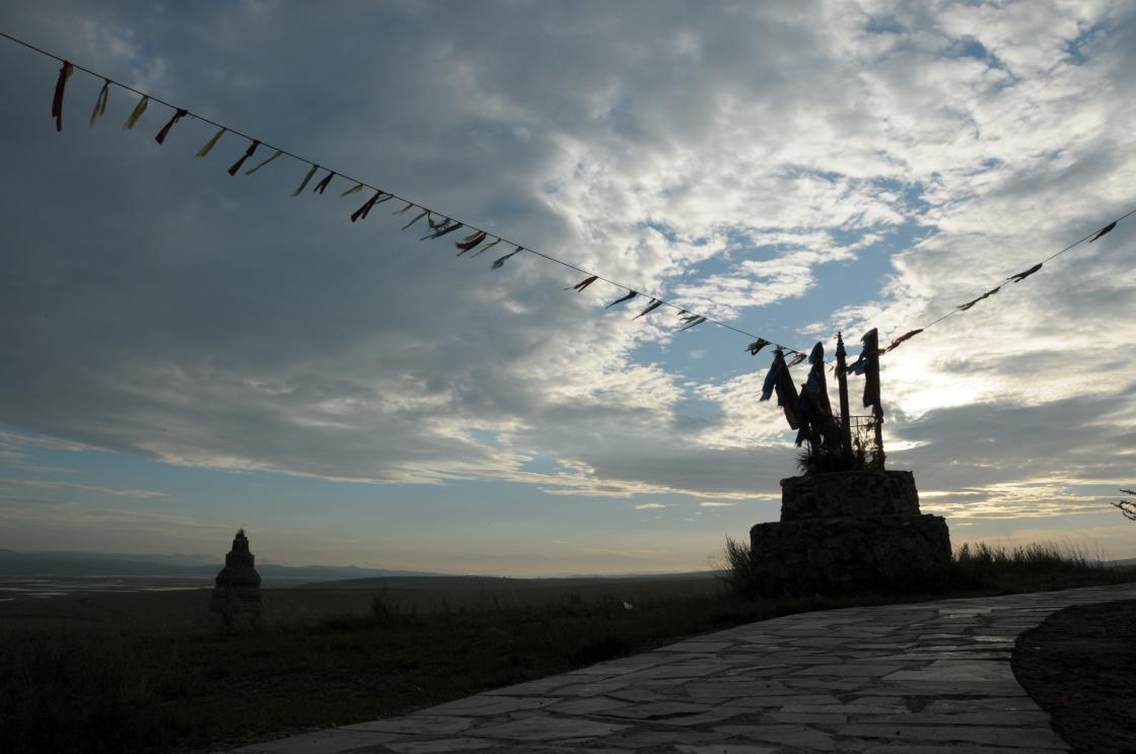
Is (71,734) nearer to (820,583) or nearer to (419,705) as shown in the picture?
(419,705)

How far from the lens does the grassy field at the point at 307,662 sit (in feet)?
13.8

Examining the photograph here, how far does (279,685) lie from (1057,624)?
5733 mm

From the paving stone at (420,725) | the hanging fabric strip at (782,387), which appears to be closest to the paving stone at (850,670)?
the paving stone at (420,725)

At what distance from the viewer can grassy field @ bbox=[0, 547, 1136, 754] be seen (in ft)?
13.8

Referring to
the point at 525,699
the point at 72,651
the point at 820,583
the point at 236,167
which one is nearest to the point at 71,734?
the point at 525,699

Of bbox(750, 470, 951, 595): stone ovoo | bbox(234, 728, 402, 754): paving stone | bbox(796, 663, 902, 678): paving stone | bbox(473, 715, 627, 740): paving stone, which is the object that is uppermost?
bbox(750, 470, 951, 595): stone ovoo

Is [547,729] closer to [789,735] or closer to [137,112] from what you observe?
[789,735]

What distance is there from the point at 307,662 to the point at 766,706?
463cm

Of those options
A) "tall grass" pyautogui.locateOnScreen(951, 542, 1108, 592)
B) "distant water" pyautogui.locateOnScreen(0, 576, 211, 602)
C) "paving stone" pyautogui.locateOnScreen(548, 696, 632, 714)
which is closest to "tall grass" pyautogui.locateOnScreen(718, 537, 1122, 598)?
"tall grass" pyautogui.locateOnScreen(951, 542, 1108, 592)

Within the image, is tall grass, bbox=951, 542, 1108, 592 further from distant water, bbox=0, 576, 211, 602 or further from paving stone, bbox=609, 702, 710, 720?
distant water, bbox=0, 576, 211, 602

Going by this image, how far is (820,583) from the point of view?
9.70 metres

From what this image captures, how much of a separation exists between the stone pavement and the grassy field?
78 centimetres

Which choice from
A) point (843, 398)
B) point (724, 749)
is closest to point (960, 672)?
point (724, 749)

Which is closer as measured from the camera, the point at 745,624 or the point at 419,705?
the point at 419,705
